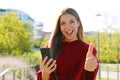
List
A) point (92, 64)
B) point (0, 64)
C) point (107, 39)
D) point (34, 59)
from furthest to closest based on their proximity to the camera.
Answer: point (107, 39) < point (34, 59) < point (0, 64) < point (92, 64)

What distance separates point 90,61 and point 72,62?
0.28 m

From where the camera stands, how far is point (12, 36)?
127 feet

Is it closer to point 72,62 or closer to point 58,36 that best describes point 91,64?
point 72,62

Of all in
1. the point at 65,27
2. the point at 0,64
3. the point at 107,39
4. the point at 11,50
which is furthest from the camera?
the point at 11,50

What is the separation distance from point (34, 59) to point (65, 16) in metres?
18.6

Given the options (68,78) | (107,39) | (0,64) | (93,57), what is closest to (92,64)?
(93,57)

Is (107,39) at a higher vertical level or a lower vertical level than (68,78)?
lower

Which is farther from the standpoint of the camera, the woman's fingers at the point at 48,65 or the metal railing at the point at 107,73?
A: the metal railing at the point at 107,73

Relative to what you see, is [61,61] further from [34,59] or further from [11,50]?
[11,50]

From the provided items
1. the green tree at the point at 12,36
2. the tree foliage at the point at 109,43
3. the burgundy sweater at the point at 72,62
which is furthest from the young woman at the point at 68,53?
the green tree at the point at 12,36

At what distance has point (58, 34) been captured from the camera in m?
3.53

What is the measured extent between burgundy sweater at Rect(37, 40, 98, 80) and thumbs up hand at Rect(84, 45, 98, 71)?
0.35 ft

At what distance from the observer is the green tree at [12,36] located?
125 feet

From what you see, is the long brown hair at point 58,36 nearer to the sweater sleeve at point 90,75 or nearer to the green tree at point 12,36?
the sweater sleeve at point 90,75
